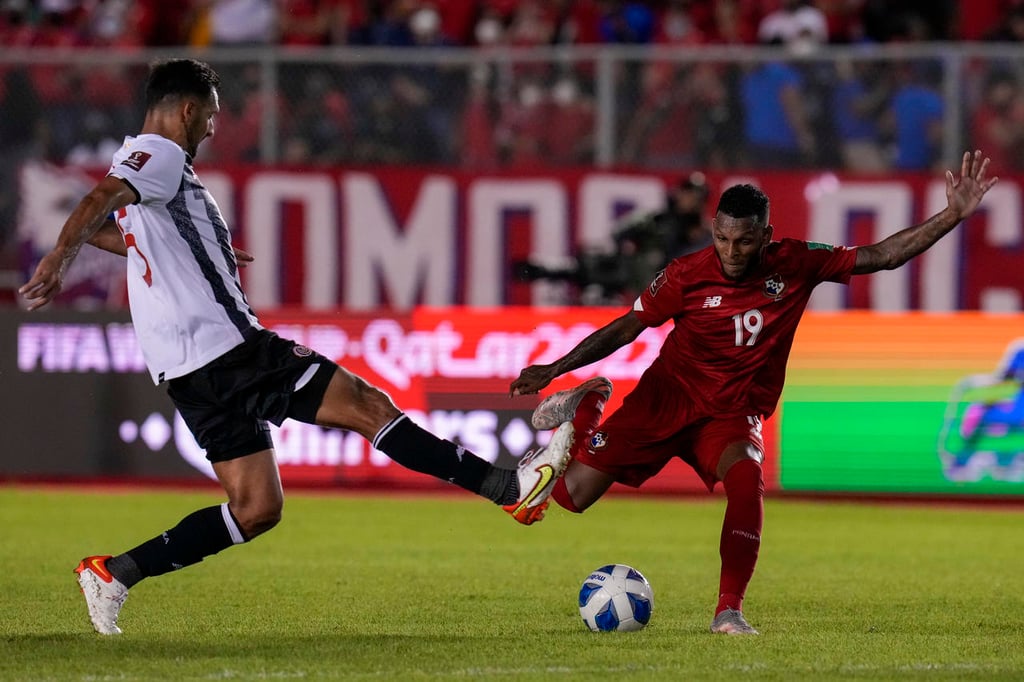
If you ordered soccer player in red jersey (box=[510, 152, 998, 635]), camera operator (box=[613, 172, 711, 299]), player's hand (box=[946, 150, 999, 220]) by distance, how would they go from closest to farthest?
soccer player in red jersey (box=[510, 152, 998, 635])
player's hand (box=[946, 150, 999, 220])
camera operator (box=[613, 172, 711, 299])

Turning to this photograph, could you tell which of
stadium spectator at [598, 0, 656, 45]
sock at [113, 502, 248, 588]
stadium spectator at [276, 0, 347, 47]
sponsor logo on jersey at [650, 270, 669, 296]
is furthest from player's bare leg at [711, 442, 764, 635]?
stadium spectator at [276, 0, 347, 47]

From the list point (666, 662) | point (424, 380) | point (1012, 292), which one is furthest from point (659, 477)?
point (666, 662)

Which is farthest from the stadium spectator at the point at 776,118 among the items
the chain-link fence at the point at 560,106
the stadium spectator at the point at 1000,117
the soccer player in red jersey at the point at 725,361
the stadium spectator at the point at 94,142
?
the soccer player in red jersey at the point at 725,361

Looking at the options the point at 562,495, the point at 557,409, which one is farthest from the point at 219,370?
the point at 562,495

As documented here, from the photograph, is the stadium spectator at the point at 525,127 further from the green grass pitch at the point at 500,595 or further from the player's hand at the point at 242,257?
the player's hand at the point at 242,257

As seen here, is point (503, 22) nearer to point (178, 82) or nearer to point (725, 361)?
point (725, 361)

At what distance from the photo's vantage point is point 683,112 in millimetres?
16109

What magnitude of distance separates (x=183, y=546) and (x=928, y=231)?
136 inches

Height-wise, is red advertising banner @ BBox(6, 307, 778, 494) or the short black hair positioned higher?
the short black hair

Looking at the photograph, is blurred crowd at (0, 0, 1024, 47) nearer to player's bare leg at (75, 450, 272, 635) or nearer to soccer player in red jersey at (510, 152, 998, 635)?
soccer player in red jersey at (510, 152, 998, 635)

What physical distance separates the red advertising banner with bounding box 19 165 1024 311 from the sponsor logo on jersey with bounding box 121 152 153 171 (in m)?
9.53

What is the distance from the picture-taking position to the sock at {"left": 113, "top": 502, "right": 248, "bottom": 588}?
6918mm

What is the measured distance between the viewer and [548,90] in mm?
16141

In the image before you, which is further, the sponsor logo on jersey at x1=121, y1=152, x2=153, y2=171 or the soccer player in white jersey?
the soccer player in white jersey
